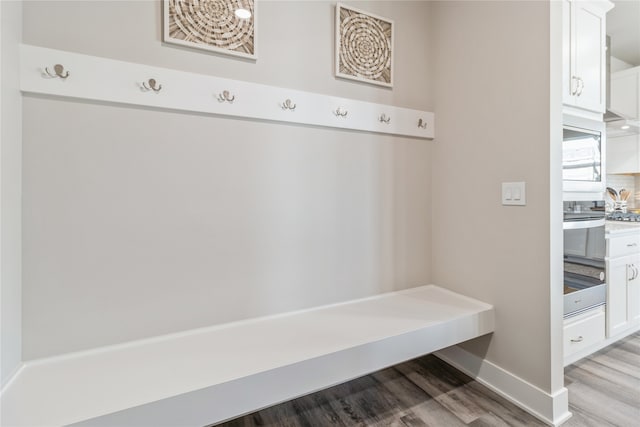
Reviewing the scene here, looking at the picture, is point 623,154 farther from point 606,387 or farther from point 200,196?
point 200,196

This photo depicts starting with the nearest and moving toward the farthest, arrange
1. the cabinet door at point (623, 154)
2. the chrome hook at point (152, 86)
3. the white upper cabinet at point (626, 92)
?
1. the chrome hook at point (152, 86)
2. the white upper cabinet at point (626, 92)
3. the cabinet door at point (623, 154)

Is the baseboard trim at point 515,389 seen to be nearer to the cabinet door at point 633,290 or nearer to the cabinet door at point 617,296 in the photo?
the cabinet door at point 617,296

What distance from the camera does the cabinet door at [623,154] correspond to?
306 centimetres

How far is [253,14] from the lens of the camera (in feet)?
4.84

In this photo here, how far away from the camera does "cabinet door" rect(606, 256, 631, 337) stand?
200cm

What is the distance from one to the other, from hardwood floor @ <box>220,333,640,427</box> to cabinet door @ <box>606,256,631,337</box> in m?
0.24

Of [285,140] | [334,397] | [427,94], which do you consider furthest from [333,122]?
[334,397]

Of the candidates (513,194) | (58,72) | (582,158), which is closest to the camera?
(58,72)

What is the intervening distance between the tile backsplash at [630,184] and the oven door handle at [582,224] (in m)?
2.13

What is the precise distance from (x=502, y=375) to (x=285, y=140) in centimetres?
173

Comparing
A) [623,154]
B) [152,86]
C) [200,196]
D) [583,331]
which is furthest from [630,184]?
[152,86]

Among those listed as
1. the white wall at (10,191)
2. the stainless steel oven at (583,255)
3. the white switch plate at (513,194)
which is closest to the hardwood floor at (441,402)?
the stainless steel oven at (583,255)

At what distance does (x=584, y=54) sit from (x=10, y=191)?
288 centimetres

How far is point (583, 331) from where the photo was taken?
1.82 metres
